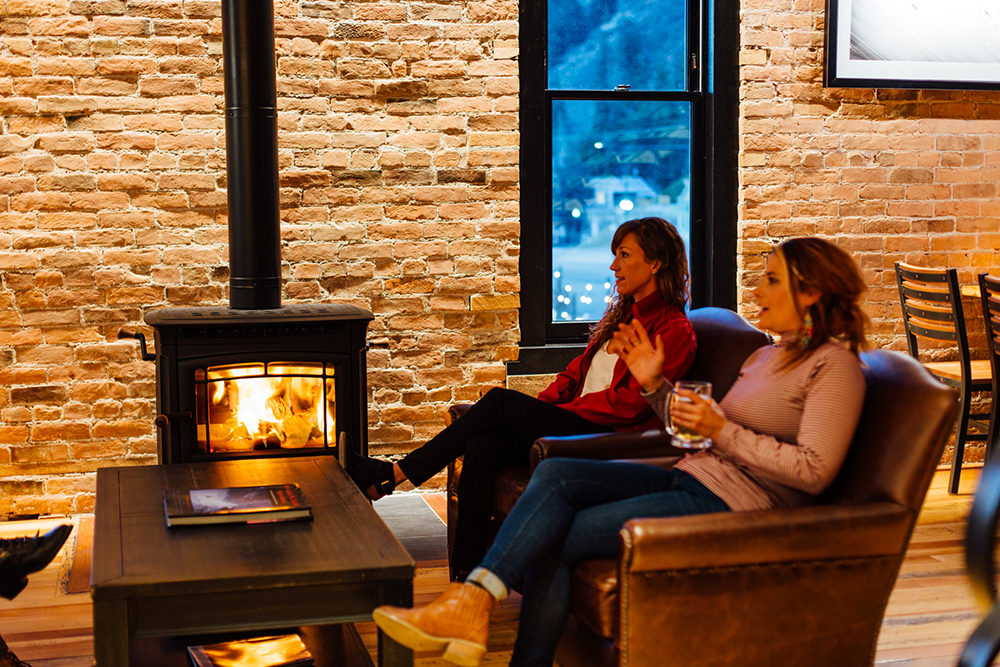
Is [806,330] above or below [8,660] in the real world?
above

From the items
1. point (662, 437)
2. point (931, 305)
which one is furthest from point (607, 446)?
point (931, 305)

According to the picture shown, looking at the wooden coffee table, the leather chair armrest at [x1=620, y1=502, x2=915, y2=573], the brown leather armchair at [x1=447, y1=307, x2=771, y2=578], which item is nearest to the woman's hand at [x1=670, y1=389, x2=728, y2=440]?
the leather chair armrest at [x1=620, y1=502, x2=915, y2=573]

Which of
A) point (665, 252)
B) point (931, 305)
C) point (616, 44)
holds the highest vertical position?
point (616, 44)

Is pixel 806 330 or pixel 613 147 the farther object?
pixel 613 147

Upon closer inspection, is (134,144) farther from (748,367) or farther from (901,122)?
(901,122)

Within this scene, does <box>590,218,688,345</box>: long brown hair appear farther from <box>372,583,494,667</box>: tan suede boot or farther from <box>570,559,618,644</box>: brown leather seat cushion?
<box>372,583,494,667</box>: tan suede boot

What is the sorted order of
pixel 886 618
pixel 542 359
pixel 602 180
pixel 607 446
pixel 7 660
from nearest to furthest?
pixel 7 660 → pixel 607 446 → pixel 886 618 → pixel 542 359 → pixel 602 180

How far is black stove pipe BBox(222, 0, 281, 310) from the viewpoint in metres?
3.45

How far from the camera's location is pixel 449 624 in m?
2.04

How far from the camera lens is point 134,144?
3.93 meters

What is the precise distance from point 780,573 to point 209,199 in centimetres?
283

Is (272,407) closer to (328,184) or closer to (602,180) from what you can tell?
(328,184)

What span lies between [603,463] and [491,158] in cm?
211

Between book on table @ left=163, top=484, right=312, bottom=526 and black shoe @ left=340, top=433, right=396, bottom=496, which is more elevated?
book on table @ left=163, top=484, right=312, bottom=526
